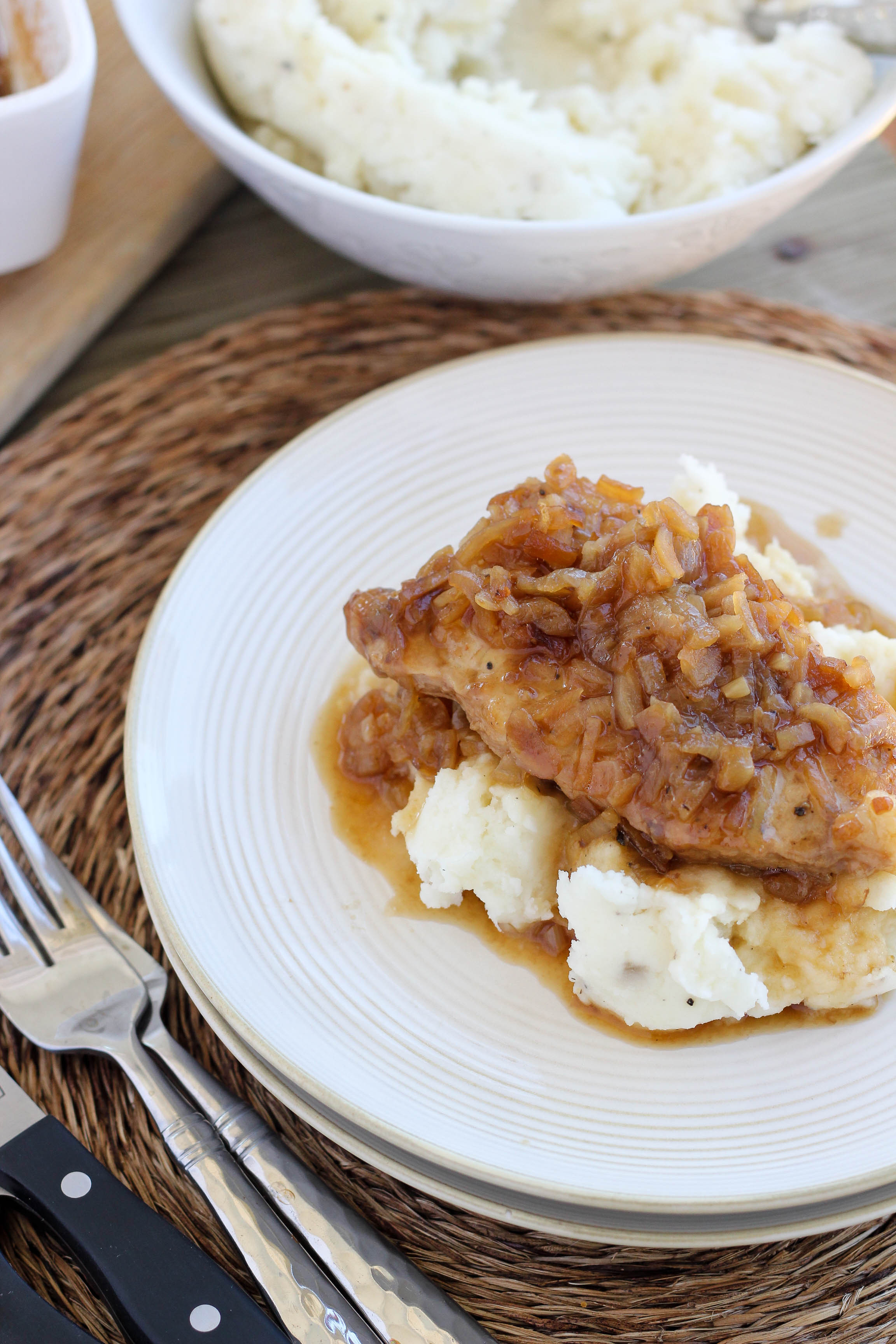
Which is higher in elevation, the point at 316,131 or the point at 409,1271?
the point at 316,131

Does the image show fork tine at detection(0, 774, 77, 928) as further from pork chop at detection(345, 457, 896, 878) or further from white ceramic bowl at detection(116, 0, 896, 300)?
white ceramic bowl at detection(116, 0, 896, 300)

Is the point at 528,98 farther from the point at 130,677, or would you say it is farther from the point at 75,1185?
the point at 75,1185

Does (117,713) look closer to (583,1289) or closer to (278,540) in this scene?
(278,540)

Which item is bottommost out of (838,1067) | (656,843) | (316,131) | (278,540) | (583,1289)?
(583,1289)

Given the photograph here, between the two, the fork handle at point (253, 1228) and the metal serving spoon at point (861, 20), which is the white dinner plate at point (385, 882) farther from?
the metal serving spoon at point (861, 20)

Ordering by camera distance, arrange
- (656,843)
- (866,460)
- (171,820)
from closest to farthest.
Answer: (656,843) < (171,820) < (866,460)

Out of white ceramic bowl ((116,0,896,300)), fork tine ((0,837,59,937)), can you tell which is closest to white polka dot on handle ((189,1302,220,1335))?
fork tine ((0,837,59,937))

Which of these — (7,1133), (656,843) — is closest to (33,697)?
(7,1133)
